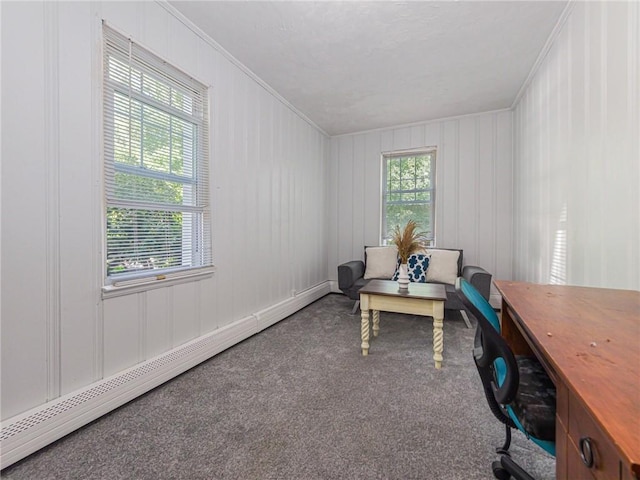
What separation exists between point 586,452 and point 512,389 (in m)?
0.39

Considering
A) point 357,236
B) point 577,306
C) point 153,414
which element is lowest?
point 153,414

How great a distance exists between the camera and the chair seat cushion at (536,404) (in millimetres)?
864

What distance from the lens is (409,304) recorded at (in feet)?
7.64

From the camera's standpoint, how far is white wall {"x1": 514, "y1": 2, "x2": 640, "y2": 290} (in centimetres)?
133

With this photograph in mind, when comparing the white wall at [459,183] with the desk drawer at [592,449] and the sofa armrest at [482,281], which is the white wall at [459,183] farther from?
the desk drawer at [592,449]

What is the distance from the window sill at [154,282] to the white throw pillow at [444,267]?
2.74m

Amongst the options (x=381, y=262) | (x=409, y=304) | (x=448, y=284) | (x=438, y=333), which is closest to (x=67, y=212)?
(x=409, y=304)

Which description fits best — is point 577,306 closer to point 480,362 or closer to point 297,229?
point 480,362

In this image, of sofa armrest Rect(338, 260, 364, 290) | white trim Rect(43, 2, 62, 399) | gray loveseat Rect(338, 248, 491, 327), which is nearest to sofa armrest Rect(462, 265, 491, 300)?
gray loveseat Rect(338, 248, 491, 327)

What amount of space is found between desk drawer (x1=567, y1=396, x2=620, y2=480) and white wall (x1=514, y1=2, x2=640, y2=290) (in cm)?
114

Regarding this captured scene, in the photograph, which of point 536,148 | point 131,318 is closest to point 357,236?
point 536,148

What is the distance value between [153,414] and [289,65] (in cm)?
304

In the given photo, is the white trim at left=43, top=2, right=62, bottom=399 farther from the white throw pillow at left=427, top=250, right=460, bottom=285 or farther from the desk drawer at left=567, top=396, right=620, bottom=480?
the white throw pillow at left=427, top=250, right=460, bottom=285

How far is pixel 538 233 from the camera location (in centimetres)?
261
